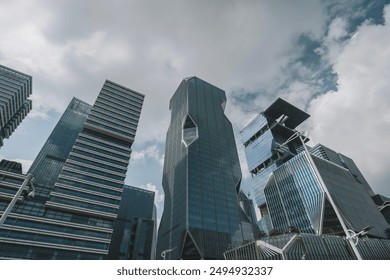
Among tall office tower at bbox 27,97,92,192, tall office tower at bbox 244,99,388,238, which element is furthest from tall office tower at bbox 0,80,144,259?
tall office tower at bbox 244,99,388,238

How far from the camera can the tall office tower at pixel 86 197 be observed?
174 feet

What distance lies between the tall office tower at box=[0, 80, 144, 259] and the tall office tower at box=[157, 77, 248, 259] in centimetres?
2827

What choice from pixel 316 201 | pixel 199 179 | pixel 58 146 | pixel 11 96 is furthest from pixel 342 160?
pixel 11 96

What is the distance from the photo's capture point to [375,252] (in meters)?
55.7

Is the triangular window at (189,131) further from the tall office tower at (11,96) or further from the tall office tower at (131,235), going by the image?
the tall office tower at (11,96)

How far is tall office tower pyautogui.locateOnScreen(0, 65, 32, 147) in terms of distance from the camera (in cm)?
10719

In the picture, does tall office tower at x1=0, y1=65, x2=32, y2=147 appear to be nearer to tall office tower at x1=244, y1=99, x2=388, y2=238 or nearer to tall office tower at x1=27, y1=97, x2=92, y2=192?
tall office tower at x1=27, y1=97, x2=92, y2=192

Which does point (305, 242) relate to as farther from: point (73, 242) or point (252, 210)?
point (252, 210)

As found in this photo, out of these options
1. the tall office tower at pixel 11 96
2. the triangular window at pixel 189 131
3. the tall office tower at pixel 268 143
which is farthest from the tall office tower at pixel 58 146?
the tall office tower at pixel 268 143

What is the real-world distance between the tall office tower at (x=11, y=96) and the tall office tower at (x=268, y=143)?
13955 centimetres

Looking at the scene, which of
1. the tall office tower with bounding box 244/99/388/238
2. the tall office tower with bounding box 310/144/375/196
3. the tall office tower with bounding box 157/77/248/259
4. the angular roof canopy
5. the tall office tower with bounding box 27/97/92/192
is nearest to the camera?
the tall office tower with bounding box 244/99/388/238

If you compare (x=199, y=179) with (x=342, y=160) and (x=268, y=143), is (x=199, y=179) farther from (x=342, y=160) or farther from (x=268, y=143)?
(x=342, y=160)

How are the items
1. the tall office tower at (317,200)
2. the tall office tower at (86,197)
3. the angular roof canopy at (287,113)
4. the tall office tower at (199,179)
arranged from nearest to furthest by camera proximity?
the tall office tower at (86,197) < the tall office tower at (317,200) < the tall office tower at (199,179) < the angular roof canopy at (287,113)

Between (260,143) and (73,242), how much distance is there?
4449 inches
